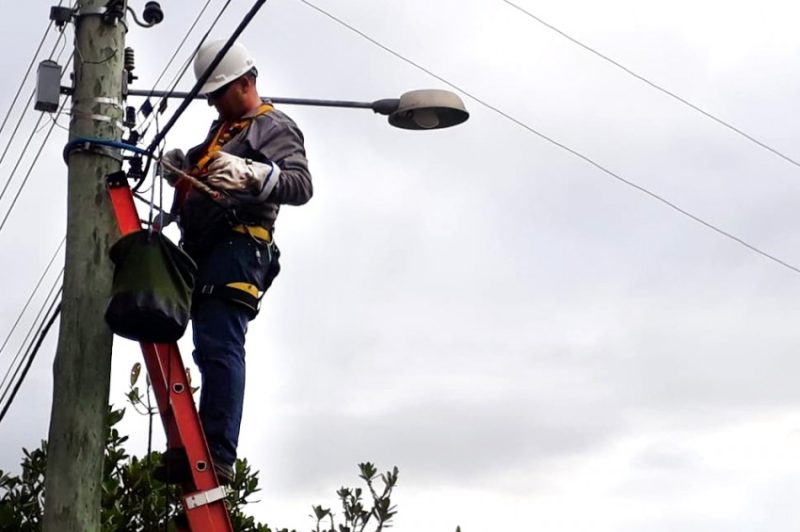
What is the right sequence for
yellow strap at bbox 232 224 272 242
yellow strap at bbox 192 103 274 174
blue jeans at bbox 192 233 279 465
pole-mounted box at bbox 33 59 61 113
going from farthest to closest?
1. pole-mounted box at bbox 33 59 61 113
2. yellow strap at bbox 192 103 274 174
3. yellow strap at bbox 232 224 272 242
4. blue jeans at bbox 192 233 279 465

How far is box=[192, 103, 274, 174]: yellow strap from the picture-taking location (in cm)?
545

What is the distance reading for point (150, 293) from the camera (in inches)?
186

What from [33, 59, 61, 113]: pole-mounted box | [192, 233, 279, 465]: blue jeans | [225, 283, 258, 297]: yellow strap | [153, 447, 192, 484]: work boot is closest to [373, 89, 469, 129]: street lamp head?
[33, 59, 61, 113]: pole-mounted box

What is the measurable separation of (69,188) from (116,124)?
356mm

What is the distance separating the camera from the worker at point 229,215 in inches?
197

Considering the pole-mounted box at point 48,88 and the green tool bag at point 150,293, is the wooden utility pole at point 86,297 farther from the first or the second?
the green tool bag at point 150,293

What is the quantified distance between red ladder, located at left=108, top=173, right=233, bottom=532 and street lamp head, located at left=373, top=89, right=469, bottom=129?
84.2 inches

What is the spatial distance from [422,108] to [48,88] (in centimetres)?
201

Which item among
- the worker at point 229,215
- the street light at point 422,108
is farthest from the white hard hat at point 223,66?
the street light at point 422,108

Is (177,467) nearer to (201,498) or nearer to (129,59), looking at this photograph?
(201,498)

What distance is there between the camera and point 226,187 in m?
5.01

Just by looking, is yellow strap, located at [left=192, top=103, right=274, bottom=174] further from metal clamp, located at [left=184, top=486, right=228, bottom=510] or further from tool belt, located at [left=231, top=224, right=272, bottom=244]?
metal clamp, located at [left=184, top=486, right=228, bottom=510]

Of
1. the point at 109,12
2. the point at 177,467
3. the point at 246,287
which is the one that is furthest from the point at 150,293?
the point at 109,12

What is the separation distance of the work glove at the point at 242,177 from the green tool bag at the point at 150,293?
311mm
